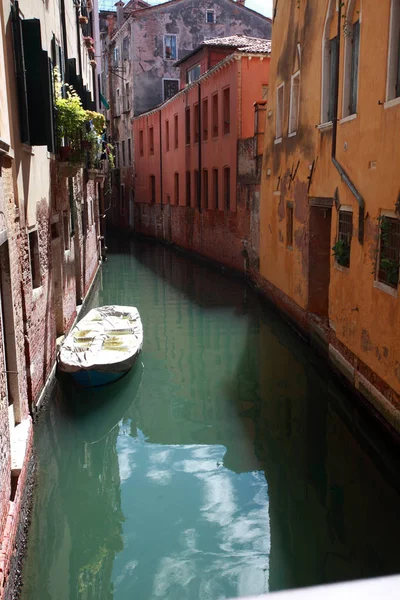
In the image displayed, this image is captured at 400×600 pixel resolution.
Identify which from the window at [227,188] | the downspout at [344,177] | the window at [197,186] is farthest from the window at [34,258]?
the window at [197,186]

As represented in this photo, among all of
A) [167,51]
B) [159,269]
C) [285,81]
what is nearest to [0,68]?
[285,81]

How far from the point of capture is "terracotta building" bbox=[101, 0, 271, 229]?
97.2 feet

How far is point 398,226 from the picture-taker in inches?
279

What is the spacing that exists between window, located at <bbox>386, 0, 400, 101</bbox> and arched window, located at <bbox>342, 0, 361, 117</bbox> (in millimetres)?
1629

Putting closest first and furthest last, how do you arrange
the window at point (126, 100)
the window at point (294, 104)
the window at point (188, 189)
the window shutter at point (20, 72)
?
the window shutter at point (20, 72) → the window at point (294, 104) → the window at point (188, 189) → the window at point (126, 100)

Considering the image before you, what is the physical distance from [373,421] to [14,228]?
502cm

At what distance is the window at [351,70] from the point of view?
29.0 feet

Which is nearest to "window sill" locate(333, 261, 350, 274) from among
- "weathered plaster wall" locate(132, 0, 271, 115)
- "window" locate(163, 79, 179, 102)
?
"weathered plaster wall" locate(132, 0, 271, 115)

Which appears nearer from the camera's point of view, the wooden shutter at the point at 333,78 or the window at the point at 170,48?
the wooden shutter at the point at 333,78

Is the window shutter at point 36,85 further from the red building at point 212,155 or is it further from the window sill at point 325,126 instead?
the red building at point 212,155

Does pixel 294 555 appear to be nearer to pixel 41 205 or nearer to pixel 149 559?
pixel 149 559

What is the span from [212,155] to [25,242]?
580 inches

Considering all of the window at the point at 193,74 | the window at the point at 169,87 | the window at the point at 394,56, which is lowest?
the window at the point at 394,56

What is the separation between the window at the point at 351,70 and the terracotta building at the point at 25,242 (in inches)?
173
